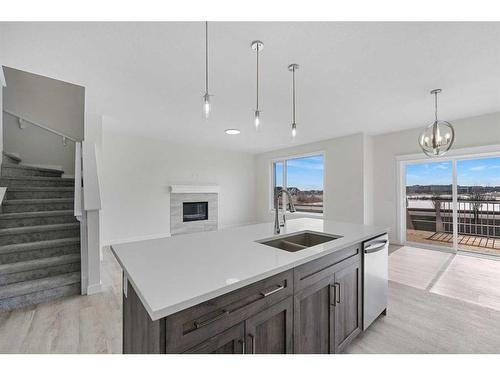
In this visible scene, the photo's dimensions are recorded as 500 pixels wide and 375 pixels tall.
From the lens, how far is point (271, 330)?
1139 mm

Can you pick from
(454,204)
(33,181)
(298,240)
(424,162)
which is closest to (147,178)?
(33,181)

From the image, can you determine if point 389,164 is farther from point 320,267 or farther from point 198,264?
point 198,264

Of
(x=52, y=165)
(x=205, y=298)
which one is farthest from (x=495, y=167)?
(x=52, y=165)

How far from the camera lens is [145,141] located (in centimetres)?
529

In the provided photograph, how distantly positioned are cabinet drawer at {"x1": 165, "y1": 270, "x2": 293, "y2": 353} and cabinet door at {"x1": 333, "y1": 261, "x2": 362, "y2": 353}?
2.02 ft

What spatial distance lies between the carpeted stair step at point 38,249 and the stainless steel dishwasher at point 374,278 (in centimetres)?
335

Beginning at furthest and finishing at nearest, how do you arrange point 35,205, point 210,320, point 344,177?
1. point 344,177
2. point 35,205
3. point 210,320

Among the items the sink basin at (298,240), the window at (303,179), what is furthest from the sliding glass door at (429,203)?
the sink basin at (298,240)

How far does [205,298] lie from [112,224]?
4.77 m

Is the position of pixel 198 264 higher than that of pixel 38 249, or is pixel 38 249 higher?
pixel 198 264

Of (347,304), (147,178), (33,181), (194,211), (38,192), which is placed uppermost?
(147,178)

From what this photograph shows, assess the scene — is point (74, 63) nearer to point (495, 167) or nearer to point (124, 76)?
point (124, 76)

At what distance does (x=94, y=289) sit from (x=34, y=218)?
1.33 metres

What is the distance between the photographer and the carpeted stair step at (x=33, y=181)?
328 cm
